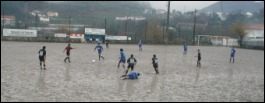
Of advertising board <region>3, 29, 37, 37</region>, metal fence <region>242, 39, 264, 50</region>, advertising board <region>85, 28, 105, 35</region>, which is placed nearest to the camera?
advertising board <region>3, 29, 37, 37</region>

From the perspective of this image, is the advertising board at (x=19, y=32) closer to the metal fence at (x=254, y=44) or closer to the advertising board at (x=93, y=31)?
the advertising board at (x=93, y=31)

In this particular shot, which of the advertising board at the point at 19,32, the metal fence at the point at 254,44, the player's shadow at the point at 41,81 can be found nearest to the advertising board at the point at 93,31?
the advertising board at the point at 19,32

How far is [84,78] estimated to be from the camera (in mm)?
12742

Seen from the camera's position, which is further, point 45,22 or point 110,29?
point 45,22

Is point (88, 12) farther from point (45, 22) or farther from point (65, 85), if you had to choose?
point (65, 85)

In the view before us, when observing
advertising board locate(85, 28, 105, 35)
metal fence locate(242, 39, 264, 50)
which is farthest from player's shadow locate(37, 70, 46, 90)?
advertising board locate(85, 28, 105, 35)

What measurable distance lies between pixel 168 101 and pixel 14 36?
149 ft

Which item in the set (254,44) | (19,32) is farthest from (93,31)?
(254,44)

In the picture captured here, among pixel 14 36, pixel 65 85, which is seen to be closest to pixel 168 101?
pixel 65 85

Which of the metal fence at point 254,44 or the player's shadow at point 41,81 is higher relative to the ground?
the metal fence at point 254,44

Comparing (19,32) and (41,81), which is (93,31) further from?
(41,81)

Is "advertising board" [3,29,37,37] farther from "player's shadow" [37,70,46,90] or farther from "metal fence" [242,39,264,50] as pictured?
"metal fence" [242,39,264,50]

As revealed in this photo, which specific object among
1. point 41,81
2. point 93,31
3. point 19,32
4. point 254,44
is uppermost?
point 93,31

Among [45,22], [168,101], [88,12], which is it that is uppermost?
[88,12]
